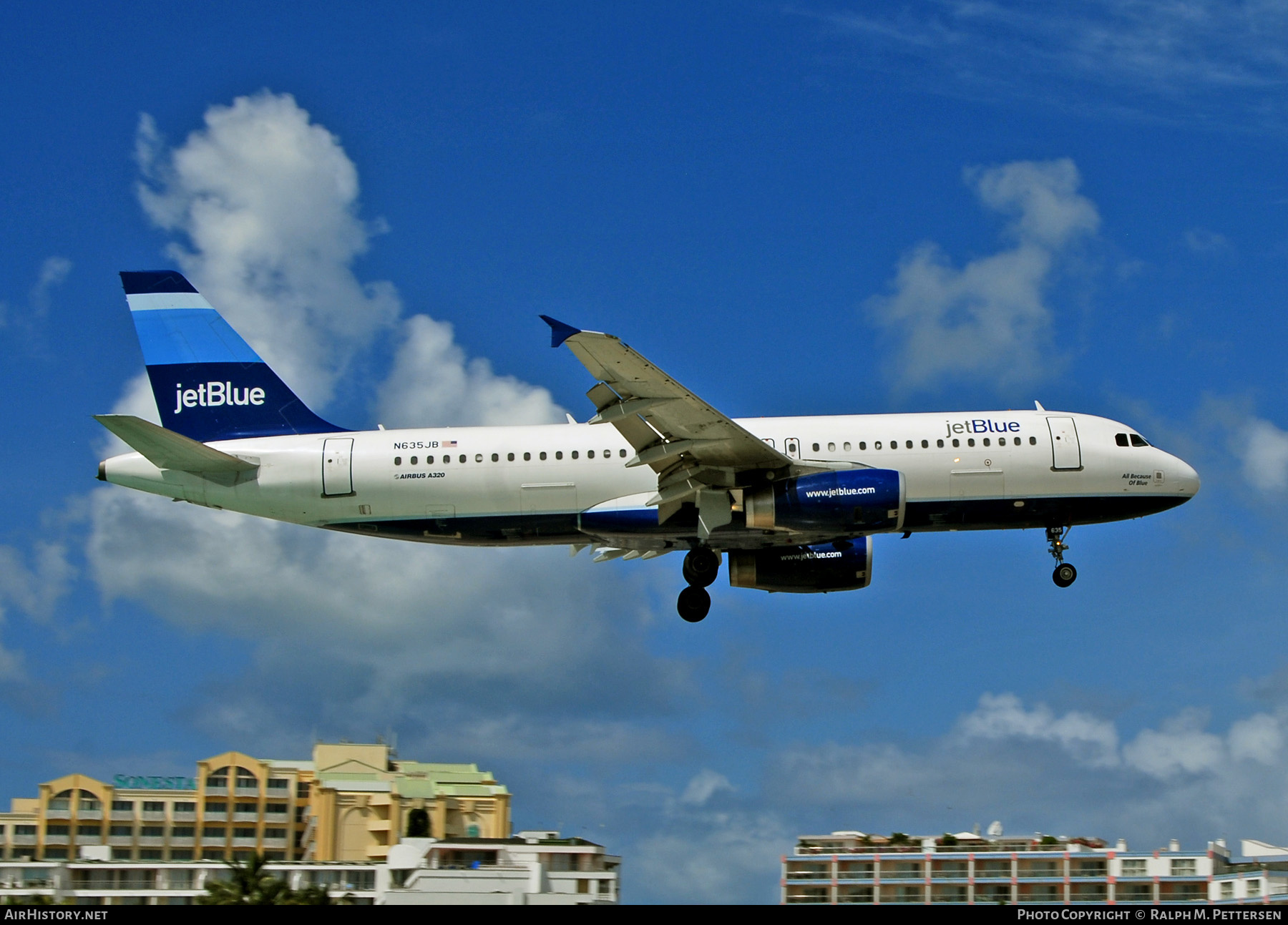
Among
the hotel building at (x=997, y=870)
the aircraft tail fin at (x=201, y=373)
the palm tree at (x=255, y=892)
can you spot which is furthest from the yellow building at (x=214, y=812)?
the aircraft tail fin at (x=201, y=373)

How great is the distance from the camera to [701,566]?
3941cm

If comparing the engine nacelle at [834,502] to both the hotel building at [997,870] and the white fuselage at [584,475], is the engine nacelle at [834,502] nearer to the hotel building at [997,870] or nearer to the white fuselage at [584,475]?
the white fuselage at [584,475]

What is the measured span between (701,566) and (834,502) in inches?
200

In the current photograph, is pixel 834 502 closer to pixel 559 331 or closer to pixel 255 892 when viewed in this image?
pixel 559 331

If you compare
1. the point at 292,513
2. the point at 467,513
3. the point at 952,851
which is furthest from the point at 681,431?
the point at 952,851

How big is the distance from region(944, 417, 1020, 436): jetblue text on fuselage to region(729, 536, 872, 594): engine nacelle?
411 cm

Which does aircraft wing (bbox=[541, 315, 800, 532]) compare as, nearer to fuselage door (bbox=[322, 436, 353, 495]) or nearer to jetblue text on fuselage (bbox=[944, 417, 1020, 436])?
jetblue text on fuselage (bbox=[944, 417, 1020, 436])

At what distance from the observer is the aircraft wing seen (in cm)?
3284

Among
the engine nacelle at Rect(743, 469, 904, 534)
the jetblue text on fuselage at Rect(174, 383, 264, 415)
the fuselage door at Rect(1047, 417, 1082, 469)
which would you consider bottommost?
the engine nacelle at Rect(743, 469, 904, 534)

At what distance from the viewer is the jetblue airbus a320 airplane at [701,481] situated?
36438 mm

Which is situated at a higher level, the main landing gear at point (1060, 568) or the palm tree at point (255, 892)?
the main landing gear at point (1060, 568)

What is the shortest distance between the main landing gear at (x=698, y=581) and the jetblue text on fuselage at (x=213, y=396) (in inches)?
511

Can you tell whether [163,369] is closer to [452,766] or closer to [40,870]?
[40,870]

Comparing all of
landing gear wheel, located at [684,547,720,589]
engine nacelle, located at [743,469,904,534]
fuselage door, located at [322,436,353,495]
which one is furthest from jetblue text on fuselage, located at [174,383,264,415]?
engine nacelle, located at [743,469,904,534]
